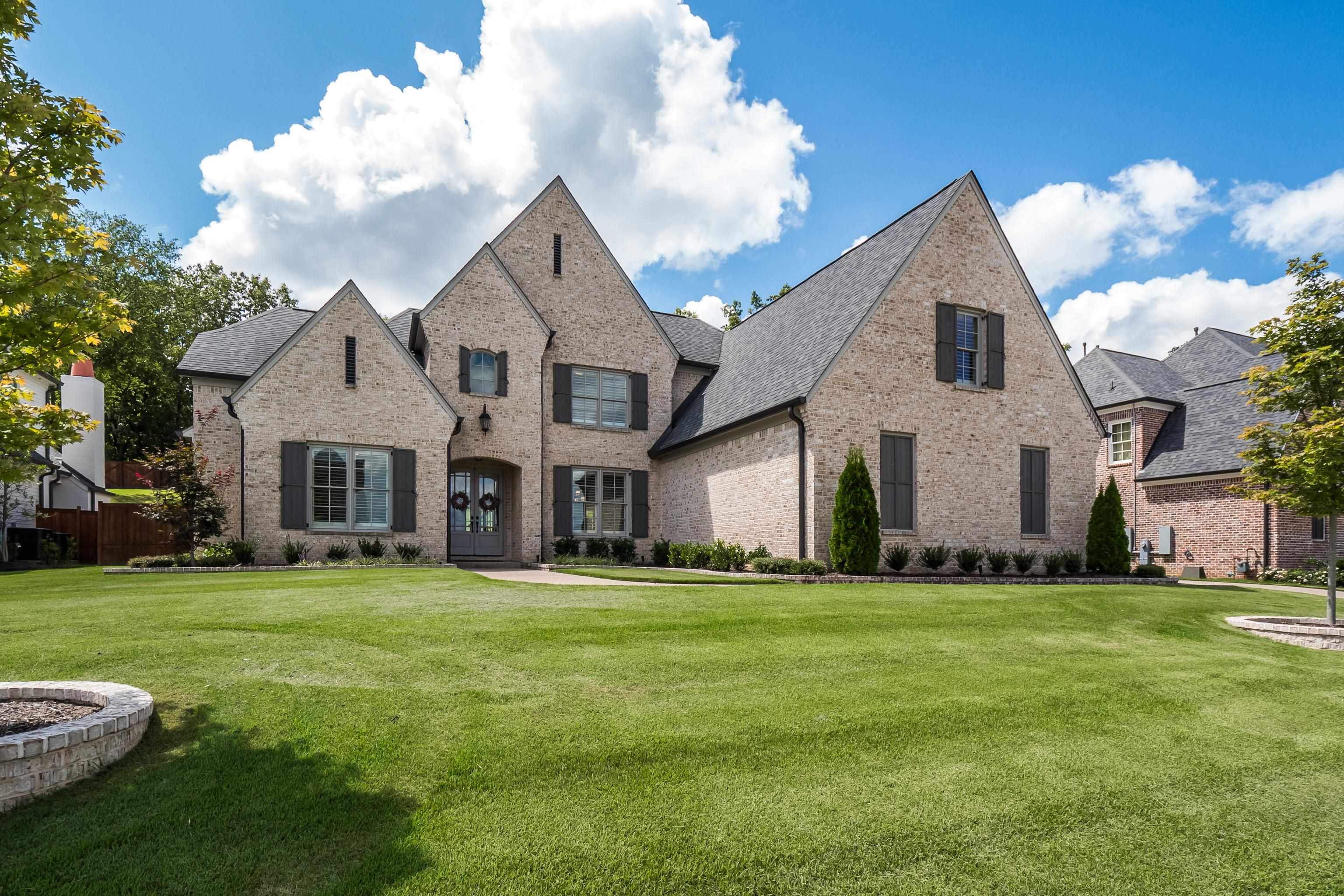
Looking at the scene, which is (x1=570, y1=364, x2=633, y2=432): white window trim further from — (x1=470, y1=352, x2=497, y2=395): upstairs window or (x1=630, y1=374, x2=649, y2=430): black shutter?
(x1=470, y1=352, x2=497, y2=395): upstairs window

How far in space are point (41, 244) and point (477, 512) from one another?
16.8 m

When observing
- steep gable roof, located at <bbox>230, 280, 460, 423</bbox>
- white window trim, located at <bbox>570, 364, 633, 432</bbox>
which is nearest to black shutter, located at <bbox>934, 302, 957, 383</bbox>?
white window trim, located at <bbox>570, 364, 633, 432</bbox>

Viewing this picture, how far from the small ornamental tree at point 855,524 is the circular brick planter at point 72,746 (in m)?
11.8

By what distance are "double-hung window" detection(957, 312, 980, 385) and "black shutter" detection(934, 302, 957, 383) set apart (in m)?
0.40

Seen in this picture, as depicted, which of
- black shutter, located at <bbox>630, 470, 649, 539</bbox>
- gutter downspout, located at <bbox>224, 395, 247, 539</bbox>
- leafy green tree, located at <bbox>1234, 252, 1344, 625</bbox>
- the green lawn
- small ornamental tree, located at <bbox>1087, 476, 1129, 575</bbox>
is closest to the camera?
the green lawn

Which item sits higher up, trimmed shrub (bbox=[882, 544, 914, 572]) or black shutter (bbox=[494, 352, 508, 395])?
black shutter (bbox=[494, 352, 508, 395])

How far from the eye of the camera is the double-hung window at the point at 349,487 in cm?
1681

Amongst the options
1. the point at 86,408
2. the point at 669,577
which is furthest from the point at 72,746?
the point at 86,408

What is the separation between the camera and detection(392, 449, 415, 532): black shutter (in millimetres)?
17281

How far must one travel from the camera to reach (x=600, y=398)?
2072 centimetres

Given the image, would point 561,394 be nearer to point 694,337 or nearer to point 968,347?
point 694,337

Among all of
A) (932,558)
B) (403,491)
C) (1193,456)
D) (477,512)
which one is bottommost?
(932,558)

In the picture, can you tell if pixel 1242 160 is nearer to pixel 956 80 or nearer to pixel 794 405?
pixel 956 80

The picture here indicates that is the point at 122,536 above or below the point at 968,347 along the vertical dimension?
below
